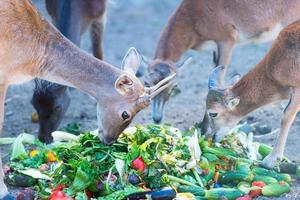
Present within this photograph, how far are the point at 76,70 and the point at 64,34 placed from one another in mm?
2216

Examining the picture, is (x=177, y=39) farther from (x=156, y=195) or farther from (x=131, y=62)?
(x=156, y=195)

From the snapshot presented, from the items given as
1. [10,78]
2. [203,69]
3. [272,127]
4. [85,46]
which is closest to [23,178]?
[10,78]

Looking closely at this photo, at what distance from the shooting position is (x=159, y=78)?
1020 cm

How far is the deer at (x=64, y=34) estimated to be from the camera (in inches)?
352

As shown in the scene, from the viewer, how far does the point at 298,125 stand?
9.94 metres

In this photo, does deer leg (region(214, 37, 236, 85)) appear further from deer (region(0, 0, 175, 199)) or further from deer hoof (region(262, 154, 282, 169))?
deer (region(0, 0, 175, 199))

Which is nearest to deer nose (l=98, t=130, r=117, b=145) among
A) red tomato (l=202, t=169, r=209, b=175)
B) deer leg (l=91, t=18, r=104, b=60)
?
red tomato (l=202, t=169, r=209, b=175)

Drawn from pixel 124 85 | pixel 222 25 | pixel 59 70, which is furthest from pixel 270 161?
pixel 222 25

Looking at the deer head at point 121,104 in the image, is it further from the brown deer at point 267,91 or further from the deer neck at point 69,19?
the deer neck at point 69,19

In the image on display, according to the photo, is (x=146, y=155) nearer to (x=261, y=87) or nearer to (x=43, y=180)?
(x=43, y=180)

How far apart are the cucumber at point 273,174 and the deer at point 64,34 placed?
2.56 metres

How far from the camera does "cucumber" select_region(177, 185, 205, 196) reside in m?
7.37

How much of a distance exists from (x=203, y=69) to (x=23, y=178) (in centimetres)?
594

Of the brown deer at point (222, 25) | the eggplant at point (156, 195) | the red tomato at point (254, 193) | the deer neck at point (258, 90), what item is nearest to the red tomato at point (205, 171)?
the red tomato at point (254, 193)
